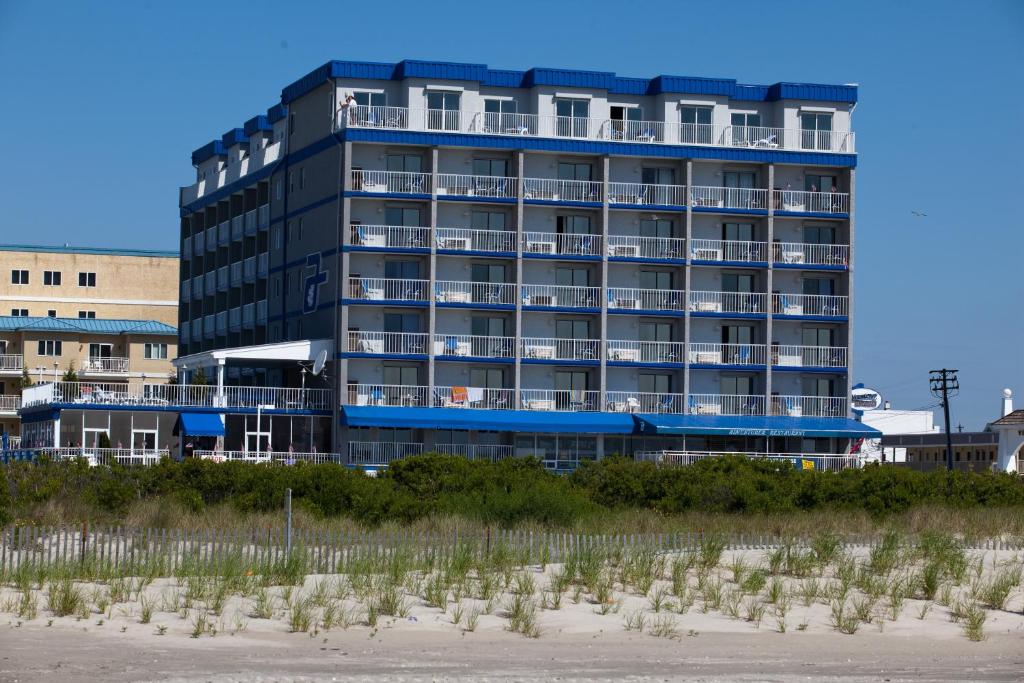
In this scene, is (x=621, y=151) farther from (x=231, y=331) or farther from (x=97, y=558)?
(x=97, y=558)

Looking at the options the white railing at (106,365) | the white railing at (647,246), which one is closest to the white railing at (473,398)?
the white railing at (647,246)

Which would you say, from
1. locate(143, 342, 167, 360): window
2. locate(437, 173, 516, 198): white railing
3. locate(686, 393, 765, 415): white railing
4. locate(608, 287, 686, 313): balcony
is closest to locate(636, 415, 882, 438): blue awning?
locate(686, 393, 765, 415): white railing

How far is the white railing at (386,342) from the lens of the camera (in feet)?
236

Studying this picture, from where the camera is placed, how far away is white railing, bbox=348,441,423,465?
233 feet

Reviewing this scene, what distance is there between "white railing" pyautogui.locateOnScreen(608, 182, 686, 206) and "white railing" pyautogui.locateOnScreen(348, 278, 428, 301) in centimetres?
1045

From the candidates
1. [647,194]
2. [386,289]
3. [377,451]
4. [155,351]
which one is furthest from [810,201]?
[155,351]

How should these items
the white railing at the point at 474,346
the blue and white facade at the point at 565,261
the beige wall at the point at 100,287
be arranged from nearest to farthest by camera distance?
1. the blue and white facade at the point at 565,261
2. the white railing at the point at 474,346
3. the beige wall at the point at 100,287

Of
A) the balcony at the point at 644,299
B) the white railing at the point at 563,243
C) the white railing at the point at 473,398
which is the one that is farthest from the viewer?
the balcony at the point at 644,299

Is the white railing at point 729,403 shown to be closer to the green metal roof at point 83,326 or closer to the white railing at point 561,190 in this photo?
the white railing at point 561,190

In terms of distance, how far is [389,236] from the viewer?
7269 cm

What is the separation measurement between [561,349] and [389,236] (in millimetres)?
9782

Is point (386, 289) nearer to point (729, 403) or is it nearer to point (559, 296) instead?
point (559, 296)

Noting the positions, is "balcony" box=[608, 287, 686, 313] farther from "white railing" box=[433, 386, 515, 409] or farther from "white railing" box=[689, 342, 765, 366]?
"white railing" box=[433, 386, 515, 409]

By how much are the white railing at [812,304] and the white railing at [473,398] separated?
1430 cm
